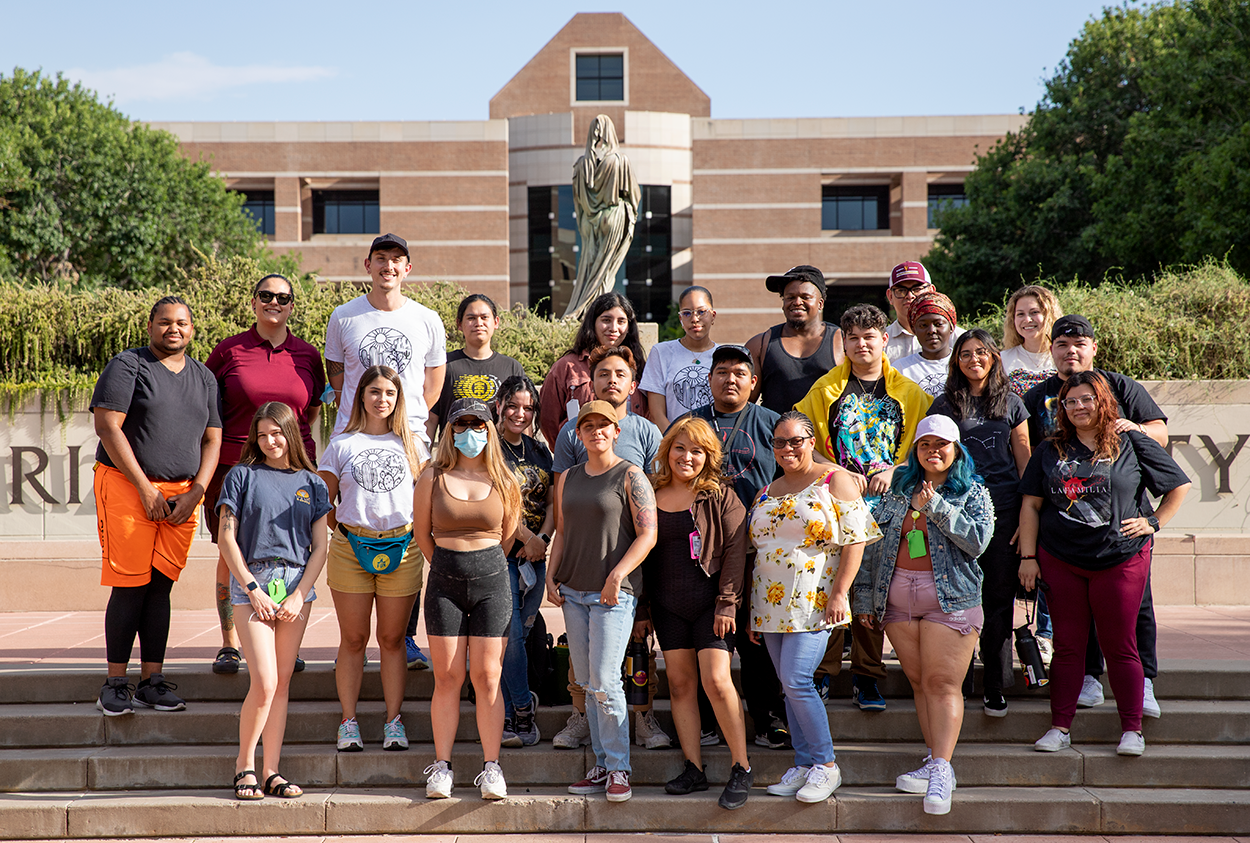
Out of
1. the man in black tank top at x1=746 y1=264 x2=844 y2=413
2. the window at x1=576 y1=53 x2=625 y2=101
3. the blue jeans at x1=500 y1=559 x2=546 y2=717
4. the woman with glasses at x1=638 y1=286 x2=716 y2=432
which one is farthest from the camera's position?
the window at x1=576 y1=53 x2=625 y2=101

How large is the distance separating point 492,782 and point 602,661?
0.80 meters

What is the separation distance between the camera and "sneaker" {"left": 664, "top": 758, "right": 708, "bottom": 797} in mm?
4594

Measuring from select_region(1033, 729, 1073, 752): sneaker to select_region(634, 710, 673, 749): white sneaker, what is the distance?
184cm

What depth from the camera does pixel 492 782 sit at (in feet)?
14.9

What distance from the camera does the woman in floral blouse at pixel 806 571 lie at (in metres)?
4.40

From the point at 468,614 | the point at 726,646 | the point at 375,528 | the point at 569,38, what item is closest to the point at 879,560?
the point at 726,646

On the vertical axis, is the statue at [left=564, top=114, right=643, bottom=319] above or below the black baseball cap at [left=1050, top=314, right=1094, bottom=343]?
above

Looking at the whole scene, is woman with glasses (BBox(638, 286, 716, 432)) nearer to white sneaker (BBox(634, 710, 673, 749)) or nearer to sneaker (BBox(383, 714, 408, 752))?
white sneaker (BBox(634, 710, 673, 749))

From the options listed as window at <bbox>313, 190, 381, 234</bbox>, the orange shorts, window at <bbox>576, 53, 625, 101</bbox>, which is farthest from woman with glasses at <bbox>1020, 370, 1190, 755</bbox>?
window at <bbox>576, 53, 625, 101</bbox>

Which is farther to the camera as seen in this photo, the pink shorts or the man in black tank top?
the man in black tank top

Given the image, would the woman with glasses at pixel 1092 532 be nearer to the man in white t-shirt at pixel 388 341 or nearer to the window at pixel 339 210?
the man in white t-shirt at pixel 388 341

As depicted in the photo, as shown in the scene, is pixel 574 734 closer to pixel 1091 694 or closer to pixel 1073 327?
pixel 1091 694

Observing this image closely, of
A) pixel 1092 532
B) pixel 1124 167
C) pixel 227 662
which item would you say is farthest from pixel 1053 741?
pixel 1124 167

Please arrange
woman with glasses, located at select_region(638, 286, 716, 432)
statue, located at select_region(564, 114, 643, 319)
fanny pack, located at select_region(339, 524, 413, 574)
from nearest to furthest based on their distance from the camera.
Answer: fanny pack, located at select_region(339, 524, 413, 574) < woman with glasses, located at select_region(638, 286, 716, 432) < statue, located at select_region(564, 114, 643, 319)
